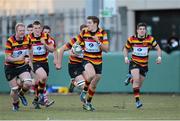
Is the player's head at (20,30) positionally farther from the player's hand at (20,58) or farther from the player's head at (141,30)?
the player's head at (141,30)

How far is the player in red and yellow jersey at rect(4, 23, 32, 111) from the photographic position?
16734 millimetres

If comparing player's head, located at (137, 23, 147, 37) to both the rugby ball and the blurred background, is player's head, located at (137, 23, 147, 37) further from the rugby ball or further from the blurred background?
the blurred background

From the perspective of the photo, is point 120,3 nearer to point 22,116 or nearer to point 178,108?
point 178,108

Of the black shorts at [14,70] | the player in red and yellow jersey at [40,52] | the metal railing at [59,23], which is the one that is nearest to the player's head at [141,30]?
the player in red and yellow jersey at [40,52]

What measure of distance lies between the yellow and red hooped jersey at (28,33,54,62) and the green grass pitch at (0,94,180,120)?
1.14 metres

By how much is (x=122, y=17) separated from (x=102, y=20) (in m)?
5.08

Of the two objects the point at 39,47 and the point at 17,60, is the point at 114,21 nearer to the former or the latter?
the point at 39,47

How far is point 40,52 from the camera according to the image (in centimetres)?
1755

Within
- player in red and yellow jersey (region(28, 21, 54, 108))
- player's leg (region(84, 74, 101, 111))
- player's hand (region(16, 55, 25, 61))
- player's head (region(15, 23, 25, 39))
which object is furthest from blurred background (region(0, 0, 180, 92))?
player's head (region(15, 23, 25, 39))

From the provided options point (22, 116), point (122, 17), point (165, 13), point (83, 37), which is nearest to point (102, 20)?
point (122, 17)

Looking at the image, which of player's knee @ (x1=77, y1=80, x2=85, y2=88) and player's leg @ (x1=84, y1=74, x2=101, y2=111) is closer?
player's leg @ (x1=84, y1=74, x2=101, y2=111)

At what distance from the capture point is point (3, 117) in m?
14.7

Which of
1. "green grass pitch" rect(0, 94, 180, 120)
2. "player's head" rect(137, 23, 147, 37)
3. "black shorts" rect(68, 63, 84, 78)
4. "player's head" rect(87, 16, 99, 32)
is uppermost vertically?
"player's head" rect(87, 16, 99, 32)

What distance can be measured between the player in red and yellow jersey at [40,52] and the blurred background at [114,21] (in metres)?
7.14
